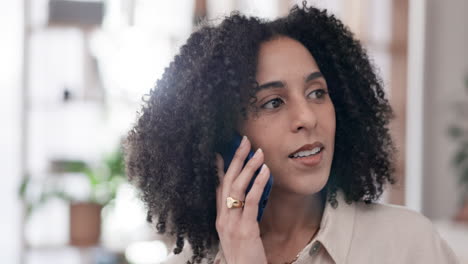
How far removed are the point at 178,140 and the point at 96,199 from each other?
2.05 metres

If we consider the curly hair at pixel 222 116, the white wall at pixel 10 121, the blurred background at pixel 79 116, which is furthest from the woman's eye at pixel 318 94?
the white wall at pixel 10 121

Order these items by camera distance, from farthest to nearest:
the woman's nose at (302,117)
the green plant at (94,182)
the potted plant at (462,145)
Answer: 1. the potted plant at (462,145)
2. the green plant at (94,182)
3. the woman's nose at (302,117)

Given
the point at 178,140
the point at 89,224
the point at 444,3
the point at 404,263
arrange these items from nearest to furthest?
the point at 404,263 → the point at 178,140 → the point at 89,224 → the point at 444,3

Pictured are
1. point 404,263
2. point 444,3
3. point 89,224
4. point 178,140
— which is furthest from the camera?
point 444,3

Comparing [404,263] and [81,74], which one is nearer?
[404,263]

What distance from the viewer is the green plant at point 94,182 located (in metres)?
3.29

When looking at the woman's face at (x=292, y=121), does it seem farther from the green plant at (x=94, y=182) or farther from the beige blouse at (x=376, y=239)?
the green plant at (x=94, y=182)

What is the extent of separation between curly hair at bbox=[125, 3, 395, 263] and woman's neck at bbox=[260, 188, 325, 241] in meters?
0.05

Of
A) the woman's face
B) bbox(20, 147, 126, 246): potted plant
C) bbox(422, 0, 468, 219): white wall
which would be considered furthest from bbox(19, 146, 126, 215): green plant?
bbox(422, 0, 468, 219): white wall

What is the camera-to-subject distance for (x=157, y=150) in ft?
4.91

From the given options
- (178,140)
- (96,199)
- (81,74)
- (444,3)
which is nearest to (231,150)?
(178,140)

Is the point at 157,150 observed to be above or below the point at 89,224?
above

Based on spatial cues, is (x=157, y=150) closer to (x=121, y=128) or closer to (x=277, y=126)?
(x=277, y=126)

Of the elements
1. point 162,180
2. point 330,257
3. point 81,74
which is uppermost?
point 81,74
